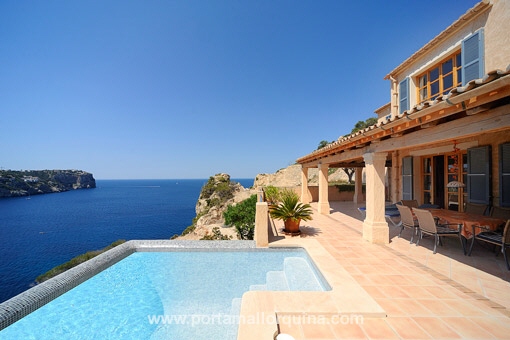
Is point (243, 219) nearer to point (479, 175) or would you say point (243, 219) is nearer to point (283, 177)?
point (479, 175)

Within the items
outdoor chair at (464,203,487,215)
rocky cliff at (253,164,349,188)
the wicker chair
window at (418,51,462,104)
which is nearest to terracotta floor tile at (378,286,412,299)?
the wicker chair

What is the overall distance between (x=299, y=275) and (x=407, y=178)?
845 cm

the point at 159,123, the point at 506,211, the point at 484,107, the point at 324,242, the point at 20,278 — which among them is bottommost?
the point at 20,278

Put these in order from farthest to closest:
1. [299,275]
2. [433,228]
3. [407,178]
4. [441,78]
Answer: [407,178] → [441,78] → [433,228] → [299,275]

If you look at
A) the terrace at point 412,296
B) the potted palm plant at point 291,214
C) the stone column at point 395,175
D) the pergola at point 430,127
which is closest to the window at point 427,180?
the pergola at point 430,127

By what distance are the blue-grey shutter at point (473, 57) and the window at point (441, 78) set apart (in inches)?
21.6

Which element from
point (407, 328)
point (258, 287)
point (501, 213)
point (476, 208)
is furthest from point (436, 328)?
point (476, 208)

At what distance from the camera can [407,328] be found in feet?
8.59

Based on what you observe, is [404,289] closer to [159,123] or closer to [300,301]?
[300,301]

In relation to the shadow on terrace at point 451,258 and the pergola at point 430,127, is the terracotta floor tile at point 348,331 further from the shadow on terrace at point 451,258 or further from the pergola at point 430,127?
the pergola at point 430,127

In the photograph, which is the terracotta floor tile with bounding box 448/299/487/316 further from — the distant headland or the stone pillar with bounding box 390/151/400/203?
the distant headland

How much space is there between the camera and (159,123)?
102 ft

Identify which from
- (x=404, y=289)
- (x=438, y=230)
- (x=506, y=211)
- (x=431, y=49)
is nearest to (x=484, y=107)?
(x=404, y=289)

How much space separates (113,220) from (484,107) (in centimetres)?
5587
